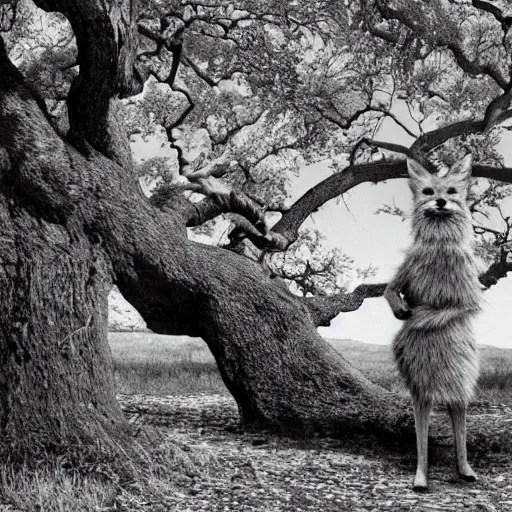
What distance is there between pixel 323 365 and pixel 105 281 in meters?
2.47

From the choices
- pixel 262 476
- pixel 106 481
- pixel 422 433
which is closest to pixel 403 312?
pixel 422 433

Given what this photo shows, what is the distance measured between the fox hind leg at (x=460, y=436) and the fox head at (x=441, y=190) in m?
1.49

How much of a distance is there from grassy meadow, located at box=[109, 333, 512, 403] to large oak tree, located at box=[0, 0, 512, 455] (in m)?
1.23

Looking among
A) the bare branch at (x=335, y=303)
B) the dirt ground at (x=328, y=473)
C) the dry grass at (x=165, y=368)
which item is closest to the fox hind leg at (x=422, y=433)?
the dirt ground at (x=328, y=473)

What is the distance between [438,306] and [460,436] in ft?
3.38

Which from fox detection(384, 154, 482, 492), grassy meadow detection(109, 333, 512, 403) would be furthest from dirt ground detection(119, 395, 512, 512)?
grassy meadow detection(109, 333, 512, 403)

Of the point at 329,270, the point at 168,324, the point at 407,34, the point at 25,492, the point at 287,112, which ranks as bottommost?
the point at 25,492

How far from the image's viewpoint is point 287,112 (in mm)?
12133

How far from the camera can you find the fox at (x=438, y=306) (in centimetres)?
561

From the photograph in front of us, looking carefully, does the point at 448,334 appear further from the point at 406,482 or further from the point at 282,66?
the point at 282,66

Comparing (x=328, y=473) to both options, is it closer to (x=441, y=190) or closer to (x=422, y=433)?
(x=422, y=433)

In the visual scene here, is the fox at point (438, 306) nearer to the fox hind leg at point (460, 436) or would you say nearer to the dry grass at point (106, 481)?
the fox hind leg at point (460, 436)

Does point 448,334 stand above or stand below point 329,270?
below

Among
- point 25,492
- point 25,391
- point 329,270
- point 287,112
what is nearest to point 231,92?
point 287,112
